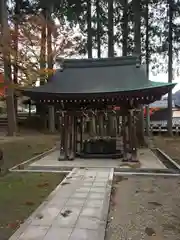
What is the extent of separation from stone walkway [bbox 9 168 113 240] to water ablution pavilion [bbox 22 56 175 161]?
10.8ft

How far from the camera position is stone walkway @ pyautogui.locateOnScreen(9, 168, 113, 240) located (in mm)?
3734

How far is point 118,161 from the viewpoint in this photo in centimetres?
1026

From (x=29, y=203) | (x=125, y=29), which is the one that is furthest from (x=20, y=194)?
(x=125, y=29)

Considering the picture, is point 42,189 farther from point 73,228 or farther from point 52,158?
point 52,158

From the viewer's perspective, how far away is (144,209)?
16.6ft

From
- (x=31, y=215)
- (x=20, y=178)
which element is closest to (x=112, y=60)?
(x=20, y=178)

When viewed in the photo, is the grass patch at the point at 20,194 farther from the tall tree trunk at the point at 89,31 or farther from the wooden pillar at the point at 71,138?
the tall tree trunk at the point at 89,31

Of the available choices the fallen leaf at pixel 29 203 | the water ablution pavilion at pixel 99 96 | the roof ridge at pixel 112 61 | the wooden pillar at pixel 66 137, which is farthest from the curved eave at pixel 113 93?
the fallen leaf at pixel 29 203

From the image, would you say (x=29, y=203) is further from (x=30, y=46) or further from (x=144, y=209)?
(x=30, y=46)

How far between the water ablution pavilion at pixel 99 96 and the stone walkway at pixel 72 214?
10.8ft

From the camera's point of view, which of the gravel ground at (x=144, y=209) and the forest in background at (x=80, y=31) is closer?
the gravel ground at (x=144, y=209)

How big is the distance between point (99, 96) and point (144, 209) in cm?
511

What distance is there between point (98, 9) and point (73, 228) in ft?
58.3

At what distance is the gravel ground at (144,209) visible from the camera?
3.96 meters
